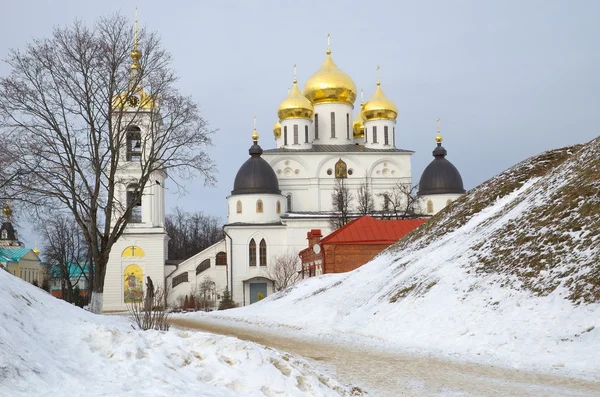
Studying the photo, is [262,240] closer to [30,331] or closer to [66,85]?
[66,85]

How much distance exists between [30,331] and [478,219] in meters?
14.6

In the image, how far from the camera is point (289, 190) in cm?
5197

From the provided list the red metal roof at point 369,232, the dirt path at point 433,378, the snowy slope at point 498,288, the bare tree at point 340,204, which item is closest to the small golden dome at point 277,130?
the bare tree at point 340,204

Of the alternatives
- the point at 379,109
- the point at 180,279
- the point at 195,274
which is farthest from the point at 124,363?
the point at 379,109

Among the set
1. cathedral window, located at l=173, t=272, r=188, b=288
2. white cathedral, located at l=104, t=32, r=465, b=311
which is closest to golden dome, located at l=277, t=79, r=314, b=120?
white cathedral, located at l=104, t=32, r=465, b=311

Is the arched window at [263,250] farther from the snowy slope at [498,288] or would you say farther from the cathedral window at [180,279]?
the snowy slope at [498,288]

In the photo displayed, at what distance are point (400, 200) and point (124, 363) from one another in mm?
46000

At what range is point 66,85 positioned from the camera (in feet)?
58.4

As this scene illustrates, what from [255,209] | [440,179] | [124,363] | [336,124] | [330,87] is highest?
[330,87]

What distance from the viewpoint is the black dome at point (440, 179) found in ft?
168

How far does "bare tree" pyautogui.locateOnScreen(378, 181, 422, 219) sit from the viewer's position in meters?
49.7

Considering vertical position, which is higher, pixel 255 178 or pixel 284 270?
pixel 255 178

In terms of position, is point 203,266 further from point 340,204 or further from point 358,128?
point 358,128

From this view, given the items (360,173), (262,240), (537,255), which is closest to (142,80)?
(537,255)
